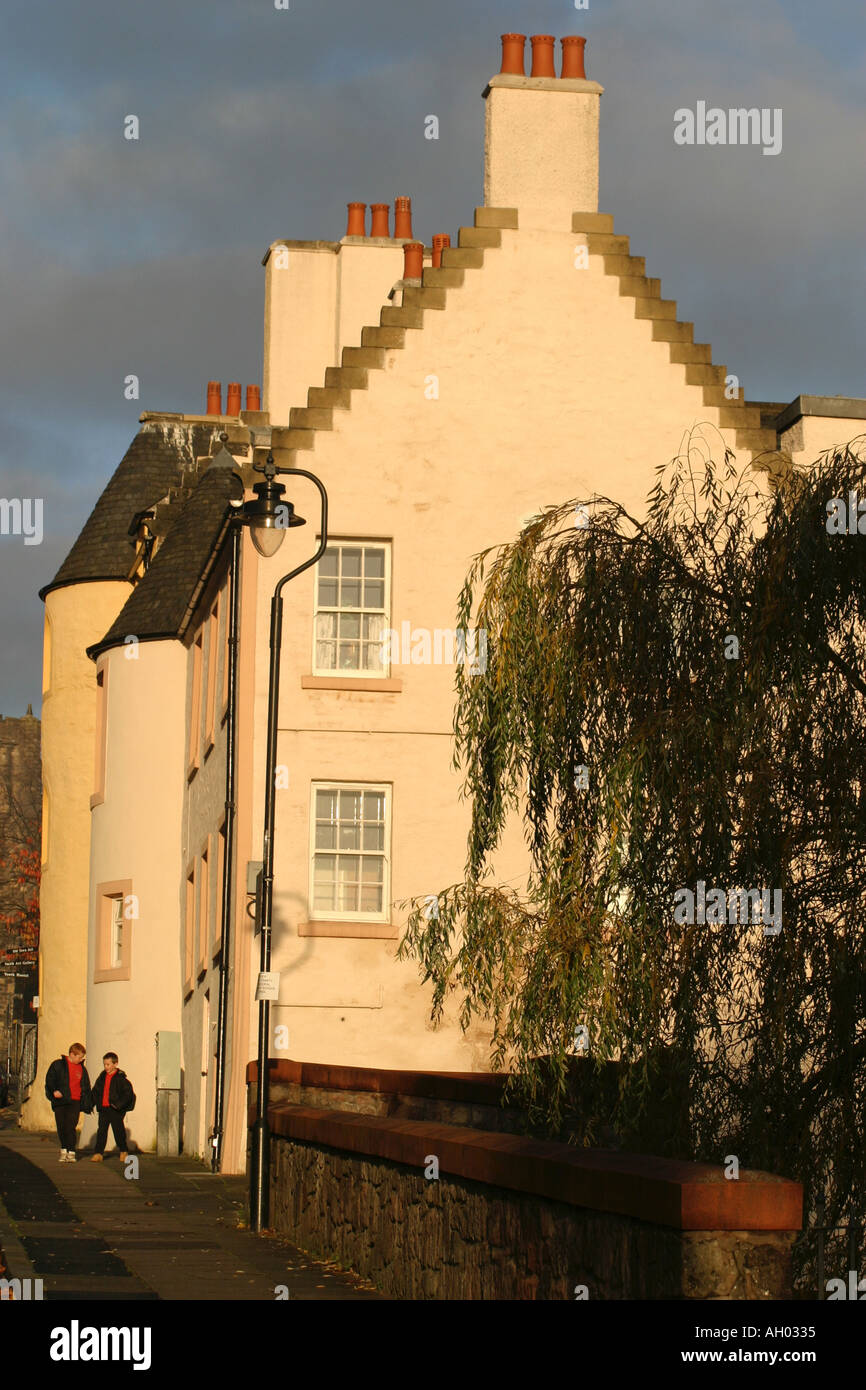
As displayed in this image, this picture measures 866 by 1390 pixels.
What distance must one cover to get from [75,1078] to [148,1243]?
11.6 m

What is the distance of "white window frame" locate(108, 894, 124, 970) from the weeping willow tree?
19.1m

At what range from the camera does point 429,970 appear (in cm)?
1402

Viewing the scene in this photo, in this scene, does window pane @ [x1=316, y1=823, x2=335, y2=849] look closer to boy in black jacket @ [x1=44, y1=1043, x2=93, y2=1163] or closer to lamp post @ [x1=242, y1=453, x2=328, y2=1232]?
boy in black jacket @ [x1=44, y1=1043, x2=93, y2=1163]

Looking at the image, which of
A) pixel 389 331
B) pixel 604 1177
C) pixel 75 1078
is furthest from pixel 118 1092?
pixel 604 1177

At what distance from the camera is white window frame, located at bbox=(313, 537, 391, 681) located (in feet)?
82.1

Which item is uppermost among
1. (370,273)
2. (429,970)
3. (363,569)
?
(370,273)

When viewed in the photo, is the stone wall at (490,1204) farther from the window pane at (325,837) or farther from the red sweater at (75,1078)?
the red sweater at (75,1078)

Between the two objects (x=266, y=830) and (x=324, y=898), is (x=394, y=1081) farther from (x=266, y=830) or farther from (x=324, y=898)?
(x=324, y=898)

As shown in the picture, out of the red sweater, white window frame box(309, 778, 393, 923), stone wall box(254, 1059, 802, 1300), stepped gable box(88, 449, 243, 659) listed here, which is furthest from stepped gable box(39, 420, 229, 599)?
stone wall box(254, 1059, 802, 1300)

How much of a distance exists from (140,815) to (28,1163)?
6.99 meters

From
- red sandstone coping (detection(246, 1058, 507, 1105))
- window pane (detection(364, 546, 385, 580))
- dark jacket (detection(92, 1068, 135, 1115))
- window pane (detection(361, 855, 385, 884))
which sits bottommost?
dark jacket (detection(92, 1068, 135, 1115))

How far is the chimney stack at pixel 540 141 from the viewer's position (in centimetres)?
2595
